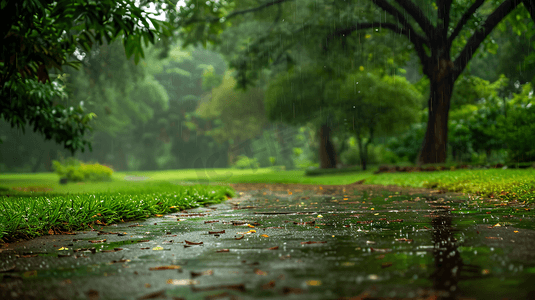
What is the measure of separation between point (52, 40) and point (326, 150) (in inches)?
909

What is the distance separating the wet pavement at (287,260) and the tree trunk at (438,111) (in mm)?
13380

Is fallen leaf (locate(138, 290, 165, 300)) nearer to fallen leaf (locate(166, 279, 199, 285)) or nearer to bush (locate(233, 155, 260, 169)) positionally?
fallen leaf (locate(166, 279, 199, 285))

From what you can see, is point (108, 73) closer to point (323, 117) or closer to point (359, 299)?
point (323, 117)

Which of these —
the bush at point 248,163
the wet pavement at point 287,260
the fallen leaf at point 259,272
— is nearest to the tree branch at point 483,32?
the wet pavement at point 287,260

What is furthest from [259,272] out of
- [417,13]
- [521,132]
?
[521,132]

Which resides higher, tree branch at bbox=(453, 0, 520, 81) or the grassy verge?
tree branch at bbox=(453, 0, 520, 81)

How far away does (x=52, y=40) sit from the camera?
8336mm

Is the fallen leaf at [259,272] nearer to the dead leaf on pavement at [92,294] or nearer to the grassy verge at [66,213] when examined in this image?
the dead leaf on pavement at [92,294]

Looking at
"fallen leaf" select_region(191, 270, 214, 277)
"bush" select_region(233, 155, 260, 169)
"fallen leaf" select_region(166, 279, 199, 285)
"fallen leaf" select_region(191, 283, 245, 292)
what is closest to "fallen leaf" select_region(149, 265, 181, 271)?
"fallen leaf" select_region(191, 270, 214, 277)

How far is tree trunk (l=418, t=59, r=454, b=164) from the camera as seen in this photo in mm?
18281

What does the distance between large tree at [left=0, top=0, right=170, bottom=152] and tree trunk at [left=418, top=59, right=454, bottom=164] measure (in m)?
14.1

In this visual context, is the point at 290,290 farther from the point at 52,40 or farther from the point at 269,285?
the point at 52,40

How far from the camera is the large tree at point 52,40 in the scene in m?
5.14

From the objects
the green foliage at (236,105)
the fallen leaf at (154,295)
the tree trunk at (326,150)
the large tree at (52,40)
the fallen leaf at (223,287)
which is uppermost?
the green foliage at (236,105)
